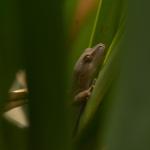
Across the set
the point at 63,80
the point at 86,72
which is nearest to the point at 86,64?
the point at 86,72

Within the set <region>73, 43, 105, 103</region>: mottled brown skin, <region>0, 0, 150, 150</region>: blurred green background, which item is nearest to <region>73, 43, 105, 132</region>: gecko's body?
<region>73, 43, 105, 103</region>: mottled brown skin

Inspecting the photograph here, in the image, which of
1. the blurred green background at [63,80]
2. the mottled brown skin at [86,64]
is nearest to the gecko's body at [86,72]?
the mottled brown skin at [86,64]

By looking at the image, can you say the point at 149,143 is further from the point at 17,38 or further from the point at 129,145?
the point at 17,38

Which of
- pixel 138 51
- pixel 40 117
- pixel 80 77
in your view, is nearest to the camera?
pixel 138 51

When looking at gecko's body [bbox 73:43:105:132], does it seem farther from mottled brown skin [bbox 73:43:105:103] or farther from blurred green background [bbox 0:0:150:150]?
blurred green background [bbox 0:0:150:150]

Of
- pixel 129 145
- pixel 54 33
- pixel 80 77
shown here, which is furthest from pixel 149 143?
pixel 80 77

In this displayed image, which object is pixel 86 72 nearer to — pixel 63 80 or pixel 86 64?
pixel 86 64
